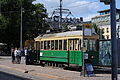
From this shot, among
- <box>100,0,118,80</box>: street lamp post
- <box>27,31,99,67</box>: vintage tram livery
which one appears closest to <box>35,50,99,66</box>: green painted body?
<box>27,31,99,67</box>: vintage tram livery

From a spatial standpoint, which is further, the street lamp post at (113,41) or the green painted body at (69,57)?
the green painted body at (69,57)

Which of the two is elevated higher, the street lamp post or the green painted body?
the street lamp post

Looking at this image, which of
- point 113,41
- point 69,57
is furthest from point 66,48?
point 113,41

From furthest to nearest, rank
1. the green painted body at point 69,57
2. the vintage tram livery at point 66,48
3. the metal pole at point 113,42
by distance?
the vintage tram livery at point 66,48
the green painted body at point 69,57
the metal pole at point 113,42

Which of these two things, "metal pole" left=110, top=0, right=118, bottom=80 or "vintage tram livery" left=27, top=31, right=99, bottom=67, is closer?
"metal pole" left=110, top=0, right=118, bottom=80

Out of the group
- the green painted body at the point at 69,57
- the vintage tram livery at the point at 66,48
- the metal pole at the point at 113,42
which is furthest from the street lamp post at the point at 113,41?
the green painted body at the point at 69,57

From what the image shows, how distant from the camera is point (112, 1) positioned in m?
12.2

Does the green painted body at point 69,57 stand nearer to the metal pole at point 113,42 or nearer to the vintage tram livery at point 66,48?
the vintage tram livery at point 66,48

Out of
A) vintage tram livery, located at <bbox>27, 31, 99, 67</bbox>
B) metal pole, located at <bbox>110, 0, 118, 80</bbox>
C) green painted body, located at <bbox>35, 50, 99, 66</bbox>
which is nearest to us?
metal pole, located at <bbox>110, 0, 118, 80</bbox>

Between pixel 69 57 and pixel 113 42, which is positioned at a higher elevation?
pixel 113 42

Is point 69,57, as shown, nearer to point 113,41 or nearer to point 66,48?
point 66,48

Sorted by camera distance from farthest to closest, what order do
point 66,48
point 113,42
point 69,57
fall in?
point 66,48 < point 69,57 < point 113,42

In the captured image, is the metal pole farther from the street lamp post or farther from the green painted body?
the green painted body

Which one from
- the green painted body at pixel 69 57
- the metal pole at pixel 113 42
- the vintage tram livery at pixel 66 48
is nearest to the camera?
the metal pole at pixel 113 42
